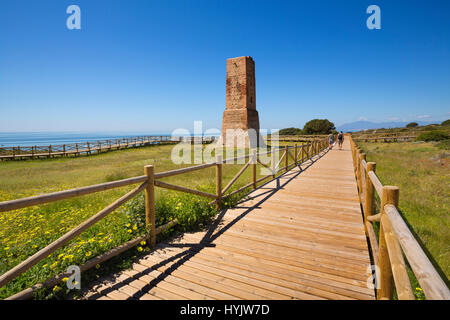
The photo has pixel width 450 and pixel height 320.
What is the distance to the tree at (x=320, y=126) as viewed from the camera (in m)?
55.3

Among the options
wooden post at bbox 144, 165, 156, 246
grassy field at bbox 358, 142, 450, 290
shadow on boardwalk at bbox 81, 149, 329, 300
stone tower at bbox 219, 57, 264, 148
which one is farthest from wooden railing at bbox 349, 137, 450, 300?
stone tower at bbox 219, 57, 264, 148

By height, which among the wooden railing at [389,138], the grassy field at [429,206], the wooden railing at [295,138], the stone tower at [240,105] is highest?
the stone tower at [240,105]

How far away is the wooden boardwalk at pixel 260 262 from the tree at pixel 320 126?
5602 cm

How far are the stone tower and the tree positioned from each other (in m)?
→ 39.7

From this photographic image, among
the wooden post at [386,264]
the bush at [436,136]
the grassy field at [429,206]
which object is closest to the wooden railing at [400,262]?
the wooden post at [386,264]

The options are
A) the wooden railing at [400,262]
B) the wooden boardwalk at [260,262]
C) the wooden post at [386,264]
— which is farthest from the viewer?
the wooden boardwalk at [260,262]

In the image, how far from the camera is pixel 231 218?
4.46m

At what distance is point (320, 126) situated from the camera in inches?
2211

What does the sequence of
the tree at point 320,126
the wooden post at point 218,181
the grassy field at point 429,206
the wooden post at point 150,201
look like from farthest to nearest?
the tree at point 320,126 < the wooden post at point 218,181 < the grassy field at point 429,206 < the wooden post at point 150,201

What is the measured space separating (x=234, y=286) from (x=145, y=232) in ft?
5.38

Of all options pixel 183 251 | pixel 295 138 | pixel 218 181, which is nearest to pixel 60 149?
pixel 218 181

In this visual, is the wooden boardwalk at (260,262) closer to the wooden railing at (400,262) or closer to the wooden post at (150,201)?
the wooden post at (150,201)
